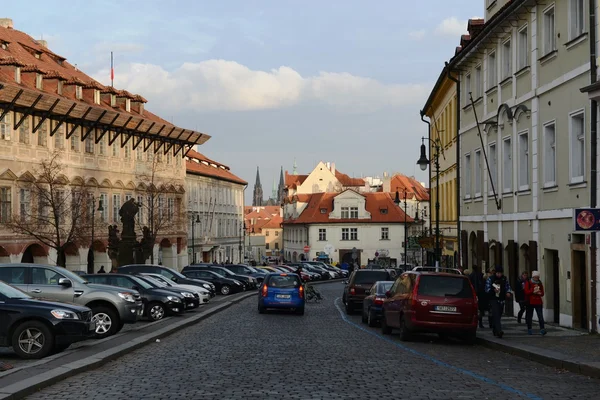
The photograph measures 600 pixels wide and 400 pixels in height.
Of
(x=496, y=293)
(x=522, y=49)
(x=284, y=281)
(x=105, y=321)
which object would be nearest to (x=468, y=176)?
(x=284, y=281)

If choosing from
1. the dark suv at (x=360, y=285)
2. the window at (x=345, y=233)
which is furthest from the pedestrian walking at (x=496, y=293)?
the window at (x=345, y=233)

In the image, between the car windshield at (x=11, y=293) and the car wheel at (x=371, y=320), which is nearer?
the car windshield at (x=11, y=293)

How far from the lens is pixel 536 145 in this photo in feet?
92.3

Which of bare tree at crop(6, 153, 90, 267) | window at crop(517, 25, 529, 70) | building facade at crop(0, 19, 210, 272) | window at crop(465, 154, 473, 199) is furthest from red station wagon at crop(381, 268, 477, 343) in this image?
bare tree at crop(6, 153, 90, 267)

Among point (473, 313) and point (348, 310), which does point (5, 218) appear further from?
point (473, 313)

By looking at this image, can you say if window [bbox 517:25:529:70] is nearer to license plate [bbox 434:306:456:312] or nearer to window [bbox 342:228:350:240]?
license plate [bbox 434:306:456:312]

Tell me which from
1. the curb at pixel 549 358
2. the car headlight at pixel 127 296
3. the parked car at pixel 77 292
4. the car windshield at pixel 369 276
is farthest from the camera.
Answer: the car windshield at pixel 369 276

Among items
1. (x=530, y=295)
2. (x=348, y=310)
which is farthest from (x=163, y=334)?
(x=348, y=310)

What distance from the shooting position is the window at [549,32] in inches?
1049

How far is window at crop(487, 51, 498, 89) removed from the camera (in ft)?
111

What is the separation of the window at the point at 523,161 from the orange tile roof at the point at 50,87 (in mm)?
32632

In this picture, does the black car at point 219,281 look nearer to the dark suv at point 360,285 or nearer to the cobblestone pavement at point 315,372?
the dark suv at point 360,285

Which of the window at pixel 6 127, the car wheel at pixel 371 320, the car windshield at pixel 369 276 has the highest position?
the window at pixel 6 127

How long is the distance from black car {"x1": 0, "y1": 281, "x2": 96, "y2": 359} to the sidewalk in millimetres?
8554
